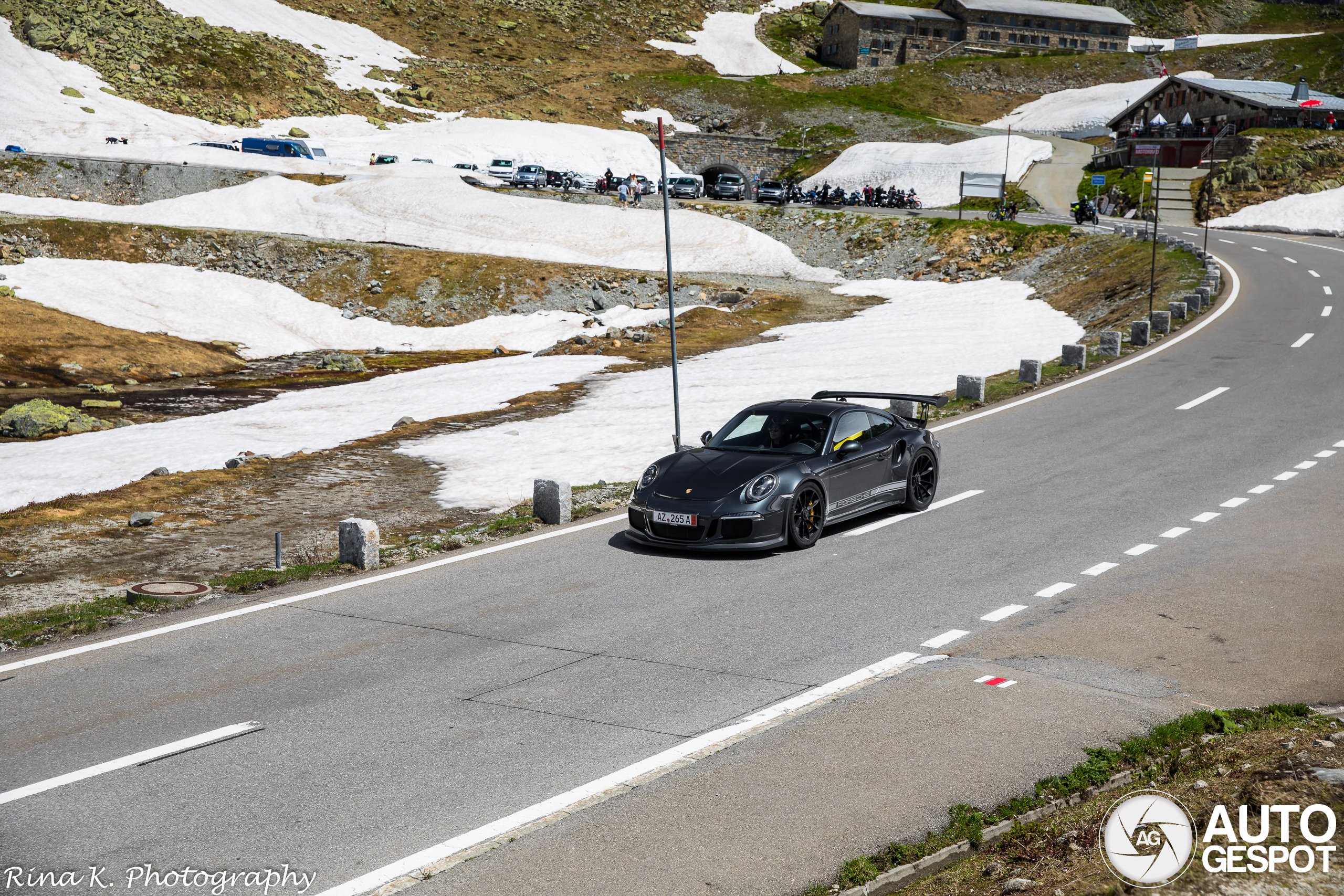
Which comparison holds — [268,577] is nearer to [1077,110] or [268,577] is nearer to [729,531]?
[729,531]

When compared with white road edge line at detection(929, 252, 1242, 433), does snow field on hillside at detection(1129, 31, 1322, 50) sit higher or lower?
higher

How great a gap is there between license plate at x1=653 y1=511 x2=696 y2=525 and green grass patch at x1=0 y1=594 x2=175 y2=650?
486 cm

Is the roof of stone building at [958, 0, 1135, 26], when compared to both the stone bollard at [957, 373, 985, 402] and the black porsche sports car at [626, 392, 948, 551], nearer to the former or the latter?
the stone bollard at [957, 373, 985, 402]

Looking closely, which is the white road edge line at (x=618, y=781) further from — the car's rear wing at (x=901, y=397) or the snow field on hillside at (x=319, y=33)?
the snow field on hillside at (x=319, y=33)

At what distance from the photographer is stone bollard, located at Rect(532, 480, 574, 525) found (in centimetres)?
1345

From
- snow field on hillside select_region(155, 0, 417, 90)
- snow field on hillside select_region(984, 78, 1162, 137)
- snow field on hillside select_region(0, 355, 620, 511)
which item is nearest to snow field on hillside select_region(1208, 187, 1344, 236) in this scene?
snow field on hillside select_region(984, 78, 1162, 137)

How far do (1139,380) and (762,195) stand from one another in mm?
48951

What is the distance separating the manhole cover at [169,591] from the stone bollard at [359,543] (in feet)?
4.66

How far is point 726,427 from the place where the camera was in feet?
43.0

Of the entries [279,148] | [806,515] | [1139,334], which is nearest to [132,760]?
[806,515]

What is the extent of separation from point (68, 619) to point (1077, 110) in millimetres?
119199

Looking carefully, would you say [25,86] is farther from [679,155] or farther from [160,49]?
[679,155]

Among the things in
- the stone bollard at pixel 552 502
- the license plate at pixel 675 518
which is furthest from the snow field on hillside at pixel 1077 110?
the license plate at pixel 675 518

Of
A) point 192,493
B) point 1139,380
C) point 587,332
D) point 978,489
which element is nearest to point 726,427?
point 978,489
